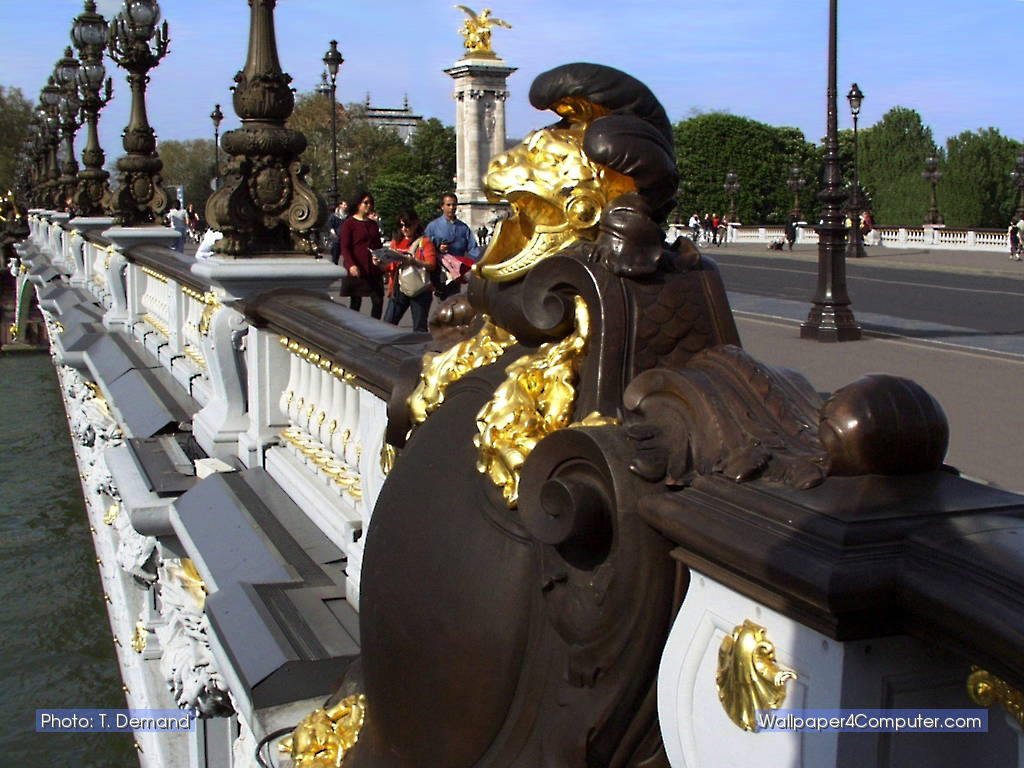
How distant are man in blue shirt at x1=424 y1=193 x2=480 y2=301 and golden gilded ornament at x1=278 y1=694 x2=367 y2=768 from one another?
10.5m

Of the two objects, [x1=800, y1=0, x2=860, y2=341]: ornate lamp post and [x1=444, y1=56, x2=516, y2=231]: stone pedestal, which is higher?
[x1=444, y1=56, x2=516, y2=231]: stone pedestal

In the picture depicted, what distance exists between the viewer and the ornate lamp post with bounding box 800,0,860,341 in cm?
1756

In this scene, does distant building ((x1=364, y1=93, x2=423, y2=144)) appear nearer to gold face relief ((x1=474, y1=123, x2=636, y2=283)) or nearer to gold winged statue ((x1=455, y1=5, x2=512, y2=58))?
gold winged statue ((x1=455, y1=5, x2=512, y2=58))

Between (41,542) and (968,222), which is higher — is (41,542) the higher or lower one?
the lower one

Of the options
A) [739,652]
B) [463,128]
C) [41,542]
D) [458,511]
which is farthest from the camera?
[463,128]

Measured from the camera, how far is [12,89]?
3132 inches

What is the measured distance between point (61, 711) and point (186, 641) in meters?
3.25

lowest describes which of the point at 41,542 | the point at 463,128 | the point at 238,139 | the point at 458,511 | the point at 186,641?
the point at 41,542

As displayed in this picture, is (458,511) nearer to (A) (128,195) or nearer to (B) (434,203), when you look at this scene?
(A) (128,195)

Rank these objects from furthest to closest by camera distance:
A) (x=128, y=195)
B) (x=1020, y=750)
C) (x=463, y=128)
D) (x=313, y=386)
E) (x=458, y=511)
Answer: (x=463, y=128) → (x=128, y=195) → (x=313, y=386) → (x=458, y=511) → (x=1020, y=750)

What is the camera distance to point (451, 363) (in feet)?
8.61

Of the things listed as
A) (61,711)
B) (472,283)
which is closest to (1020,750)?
(472,283)

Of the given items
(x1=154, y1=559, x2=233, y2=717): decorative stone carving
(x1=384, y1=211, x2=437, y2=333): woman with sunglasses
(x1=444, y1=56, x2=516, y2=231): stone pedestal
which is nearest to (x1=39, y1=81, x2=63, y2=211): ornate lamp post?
(x1=384, y1=211, x2=437, y2=333): woman with sunglasses

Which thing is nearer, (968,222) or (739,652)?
(739,652)
